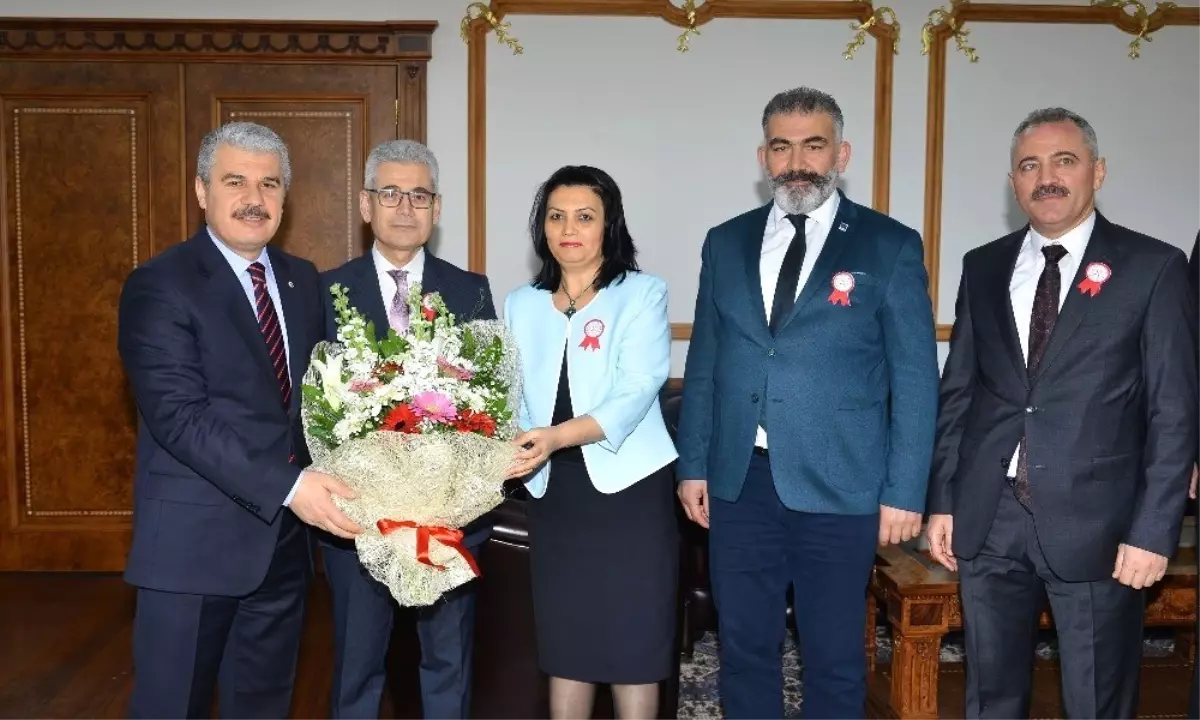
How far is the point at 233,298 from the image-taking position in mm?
2285

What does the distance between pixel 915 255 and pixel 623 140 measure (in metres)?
2.62

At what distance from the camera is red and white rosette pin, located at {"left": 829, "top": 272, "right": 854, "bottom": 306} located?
248cm

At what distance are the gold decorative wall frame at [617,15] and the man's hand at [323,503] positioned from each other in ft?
9.20

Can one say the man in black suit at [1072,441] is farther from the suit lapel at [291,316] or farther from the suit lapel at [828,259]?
the suit lapel at [291,316]

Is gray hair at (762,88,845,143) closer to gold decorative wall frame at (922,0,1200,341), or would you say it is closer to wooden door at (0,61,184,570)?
gold decorative wall frame at (922,0,1200,341)

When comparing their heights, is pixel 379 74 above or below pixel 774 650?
above

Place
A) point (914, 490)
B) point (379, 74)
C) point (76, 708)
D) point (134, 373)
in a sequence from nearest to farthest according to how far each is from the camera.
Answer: point (134, 373) → point (914, 490) → point (76, 708) → point (379, 74)

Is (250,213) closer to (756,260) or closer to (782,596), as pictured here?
(756,260)

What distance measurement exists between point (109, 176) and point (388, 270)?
Answer: 2.83m

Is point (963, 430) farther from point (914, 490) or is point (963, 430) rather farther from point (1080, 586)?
point (1080, 586)

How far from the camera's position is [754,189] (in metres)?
4.97

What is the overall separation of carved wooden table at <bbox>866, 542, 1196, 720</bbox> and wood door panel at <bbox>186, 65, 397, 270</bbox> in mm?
2993

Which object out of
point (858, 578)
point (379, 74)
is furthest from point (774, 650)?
point (379, 74)

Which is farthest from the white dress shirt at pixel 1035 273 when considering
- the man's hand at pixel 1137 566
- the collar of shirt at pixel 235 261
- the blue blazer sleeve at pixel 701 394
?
the collar of shirt at pixel 235 261
